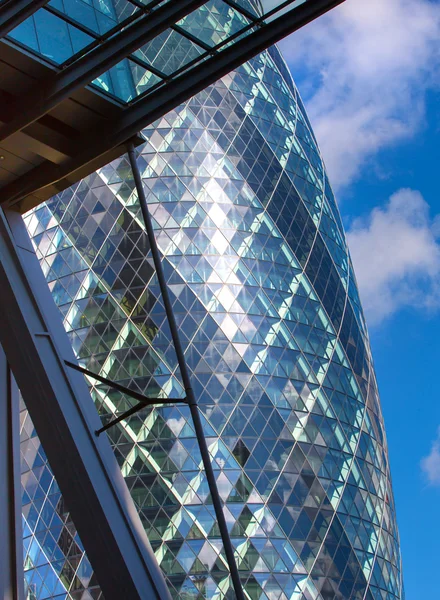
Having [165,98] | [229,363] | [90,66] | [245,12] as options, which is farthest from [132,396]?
[229,363]

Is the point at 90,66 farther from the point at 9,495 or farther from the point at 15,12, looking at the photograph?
the point at 9,495

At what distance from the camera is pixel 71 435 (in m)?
9.20

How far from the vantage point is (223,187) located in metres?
41.3

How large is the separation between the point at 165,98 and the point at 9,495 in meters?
5.48

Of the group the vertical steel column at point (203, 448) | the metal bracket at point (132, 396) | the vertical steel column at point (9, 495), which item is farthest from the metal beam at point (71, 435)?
the vertical steel column at point (9, 495)

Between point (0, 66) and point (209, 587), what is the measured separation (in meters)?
28.4

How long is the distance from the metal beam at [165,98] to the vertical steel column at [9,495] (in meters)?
→ 2.52

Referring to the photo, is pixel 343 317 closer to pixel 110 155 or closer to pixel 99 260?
pixel 99 260

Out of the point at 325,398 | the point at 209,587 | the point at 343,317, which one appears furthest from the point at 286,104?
the point at 209,587

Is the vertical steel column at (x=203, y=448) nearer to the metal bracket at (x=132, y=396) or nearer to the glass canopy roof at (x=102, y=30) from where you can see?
the metal bracket at (x=132, y=396)

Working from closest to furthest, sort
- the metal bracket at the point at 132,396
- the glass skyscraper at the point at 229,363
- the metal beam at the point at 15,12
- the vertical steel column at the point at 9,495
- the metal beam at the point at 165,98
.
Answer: the metal beam at the point at 15,12
the metal beam at the point at 165,98
the metal bracket at the point at 132,396
the vertical steel column at the point at 9,495
the glass skyscraper at the point at 229,363

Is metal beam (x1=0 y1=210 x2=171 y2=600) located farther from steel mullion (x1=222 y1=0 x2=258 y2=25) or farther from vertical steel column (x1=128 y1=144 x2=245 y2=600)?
steel mullion (x1=222 y1=0 x2=258 y2=25)

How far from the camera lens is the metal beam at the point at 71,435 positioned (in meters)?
8.88

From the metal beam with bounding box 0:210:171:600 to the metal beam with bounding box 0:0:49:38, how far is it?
311cm
